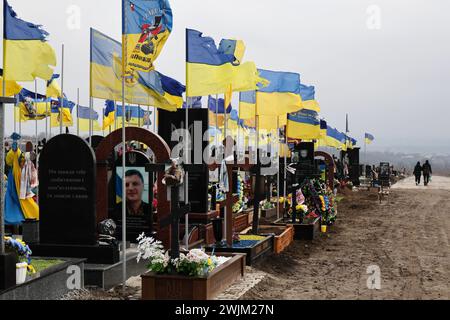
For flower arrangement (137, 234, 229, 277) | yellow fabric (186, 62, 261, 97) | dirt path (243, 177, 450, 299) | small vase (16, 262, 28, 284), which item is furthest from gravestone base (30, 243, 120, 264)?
yellow fabric (186, 62, 261, 97)

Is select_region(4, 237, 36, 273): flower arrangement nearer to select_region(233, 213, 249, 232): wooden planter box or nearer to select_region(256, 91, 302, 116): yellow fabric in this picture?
select_region(233, 213, 249, 232): wooden planter box

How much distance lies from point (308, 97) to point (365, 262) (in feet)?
38.3

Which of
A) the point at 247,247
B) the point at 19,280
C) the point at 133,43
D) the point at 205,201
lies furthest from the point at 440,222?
the point at 19,280

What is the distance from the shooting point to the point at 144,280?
9336 mm

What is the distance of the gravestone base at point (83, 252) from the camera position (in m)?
10.9

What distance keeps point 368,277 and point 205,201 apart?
496 centimetres

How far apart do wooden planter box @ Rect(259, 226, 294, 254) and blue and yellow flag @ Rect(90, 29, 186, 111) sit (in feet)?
14.3

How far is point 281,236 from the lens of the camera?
14898mm

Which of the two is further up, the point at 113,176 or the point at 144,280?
the point at 113,176

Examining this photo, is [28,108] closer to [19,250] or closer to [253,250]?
[253,250]

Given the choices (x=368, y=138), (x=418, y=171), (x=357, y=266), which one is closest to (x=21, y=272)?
(x=357, y=266)

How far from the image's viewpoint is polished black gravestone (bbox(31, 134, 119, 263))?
36.3 ft

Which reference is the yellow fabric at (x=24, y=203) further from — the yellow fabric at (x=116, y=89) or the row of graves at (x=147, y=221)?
the yellow fabric at (x=116, y=89)
